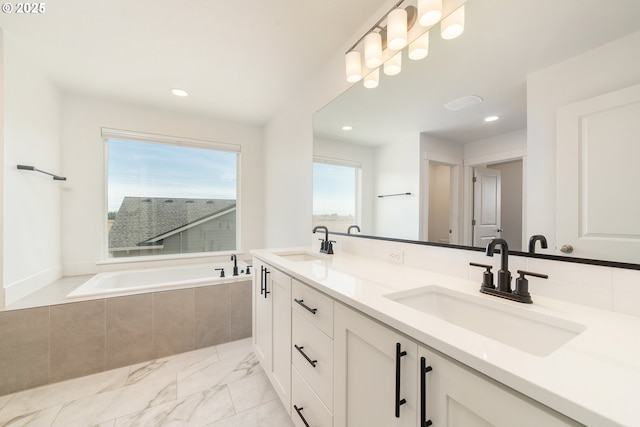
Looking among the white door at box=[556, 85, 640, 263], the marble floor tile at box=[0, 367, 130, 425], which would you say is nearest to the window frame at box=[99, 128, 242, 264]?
the marble floor tile at box=[0, 367, 130, 425]

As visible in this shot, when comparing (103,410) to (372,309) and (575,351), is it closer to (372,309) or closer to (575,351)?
(372,309)

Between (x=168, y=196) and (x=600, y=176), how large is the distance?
3.74 meters

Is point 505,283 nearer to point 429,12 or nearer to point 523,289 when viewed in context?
point 523,289

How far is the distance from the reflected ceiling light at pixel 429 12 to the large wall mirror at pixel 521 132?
0.07m

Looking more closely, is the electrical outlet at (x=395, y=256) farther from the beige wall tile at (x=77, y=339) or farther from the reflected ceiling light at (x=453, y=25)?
the beige wall tile at (x=77, y=339)

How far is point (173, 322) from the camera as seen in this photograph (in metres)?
2.21

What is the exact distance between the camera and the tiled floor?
1.48 meters

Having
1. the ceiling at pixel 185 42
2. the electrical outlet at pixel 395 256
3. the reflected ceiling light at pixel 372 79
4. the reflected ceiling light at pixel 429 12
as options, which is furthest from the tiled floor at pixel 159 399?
the ceiling at pixel 185 42

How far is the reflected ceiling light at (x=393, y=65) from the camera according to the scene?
4.86 feet

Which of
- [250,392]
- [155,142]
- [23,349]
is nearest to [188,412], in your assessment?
[250,392]

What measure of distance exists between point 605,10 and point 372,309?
1.15 metres

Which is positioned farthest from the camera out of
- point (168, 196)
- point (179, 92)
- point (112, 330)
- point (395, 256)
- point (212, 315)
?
point (168, 196)

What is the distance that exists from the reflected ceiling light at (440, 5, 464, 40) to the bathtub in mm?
2427

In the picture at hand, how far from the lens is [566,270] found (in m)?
0.83
